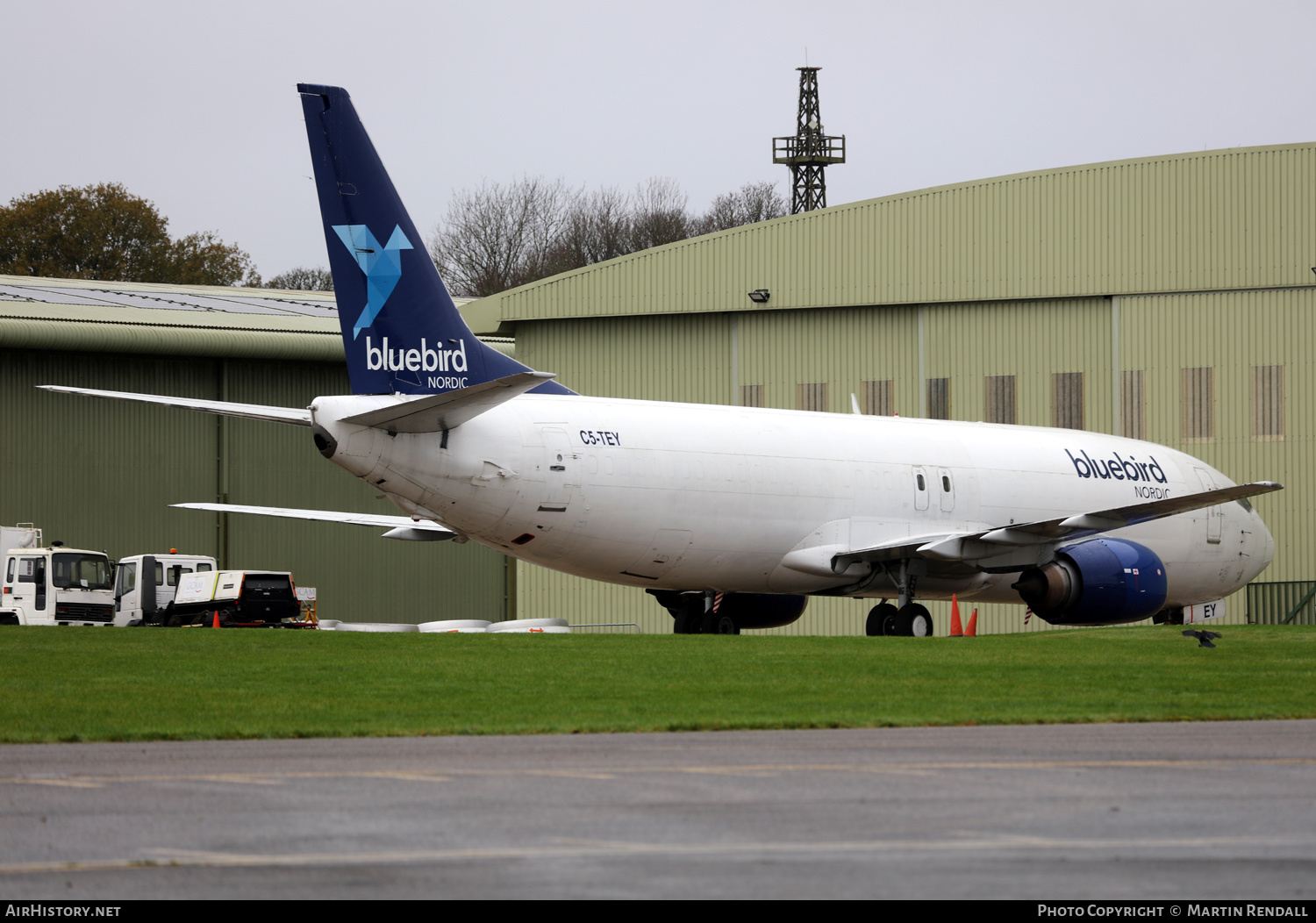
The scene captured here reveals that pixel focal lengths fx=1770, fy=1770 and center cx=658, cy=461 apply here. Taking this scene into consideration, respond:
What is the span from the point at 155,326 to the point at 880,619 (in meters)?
21.4

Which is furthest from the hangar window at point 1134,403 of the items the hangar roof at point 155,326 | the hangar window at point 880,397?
the hangar roof at point 155,326

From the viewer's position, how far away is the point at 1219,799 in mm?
8367

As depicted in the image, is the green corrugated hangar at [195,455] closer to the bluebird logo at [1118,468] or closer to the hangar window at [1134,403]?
the hangar window at [1134,403]

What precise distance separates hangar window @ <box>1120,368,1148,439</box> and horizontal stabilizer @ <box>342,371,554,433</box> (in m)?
20.8

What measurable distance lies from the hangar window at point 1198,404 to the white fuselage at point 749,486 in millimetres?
5240

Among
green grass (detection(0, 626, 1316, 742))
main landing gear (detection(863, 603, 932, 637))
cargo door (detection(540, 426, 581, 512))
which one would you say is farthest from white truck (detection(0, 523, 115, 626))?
main landing gear (detection(863, 603, 932, 637))

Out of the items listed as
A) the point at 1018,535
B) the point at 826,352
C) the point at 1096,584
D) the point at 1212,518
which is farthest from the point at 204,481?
the point at 1212,518

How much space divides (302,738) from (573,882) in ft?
21.4

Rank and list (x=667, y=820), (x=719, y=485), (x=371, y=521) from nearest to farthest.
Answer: (x=667, y=820)
(x=719, y=485)
(x=371, y=521)

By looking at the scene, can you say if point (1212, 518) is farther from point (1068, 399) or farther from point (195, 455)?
point (195, 455)

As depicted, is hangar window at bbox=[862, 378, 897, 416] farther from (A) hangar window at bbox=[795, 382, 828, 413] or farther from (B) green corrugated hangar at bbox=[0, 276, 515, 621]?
(B) green corrugated hangar at bbox=[0, 276, 515, 621]

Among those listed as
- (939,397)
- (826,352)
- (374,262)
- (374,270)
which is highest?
(826,352)

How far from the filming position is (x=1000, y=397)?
4075cm
